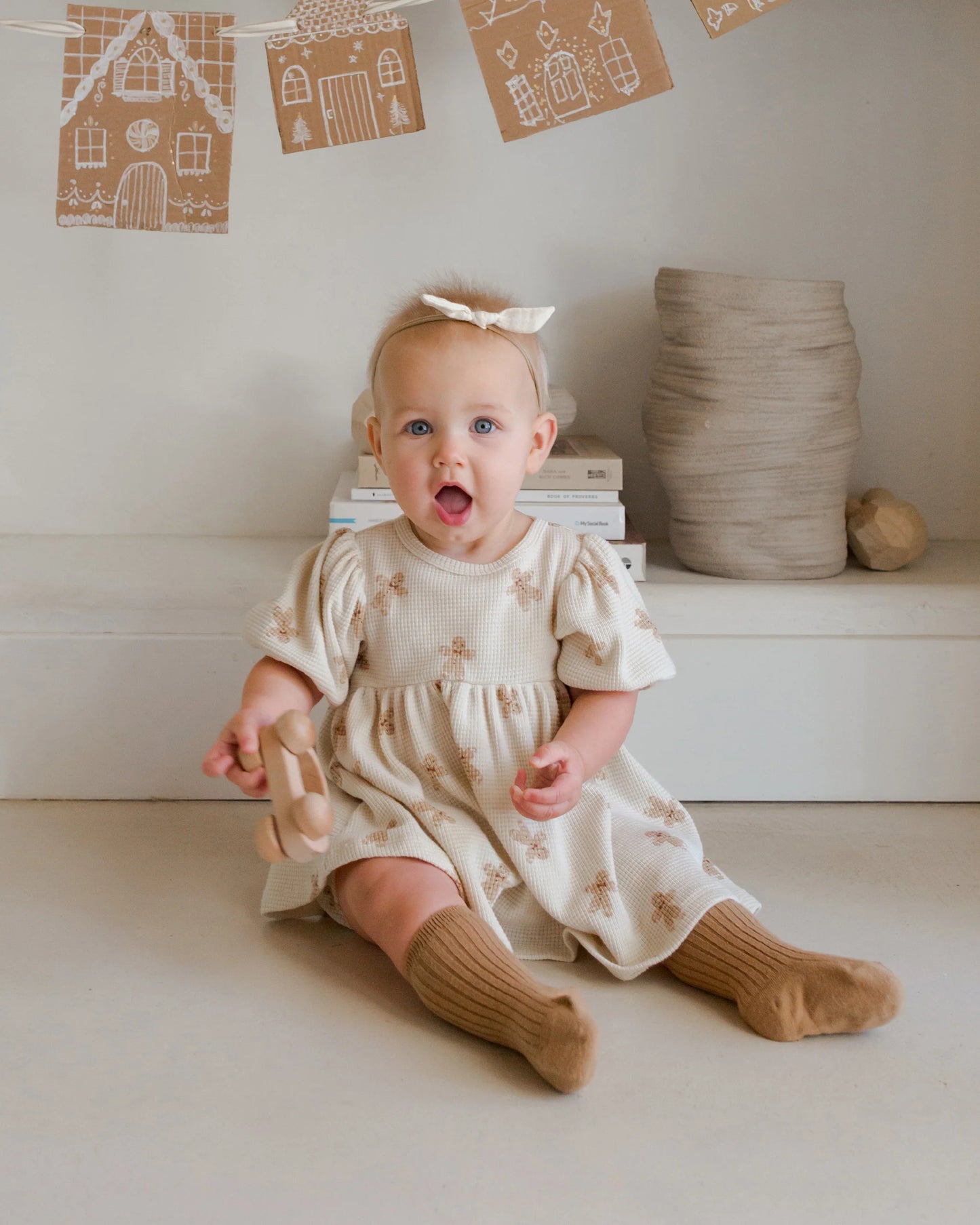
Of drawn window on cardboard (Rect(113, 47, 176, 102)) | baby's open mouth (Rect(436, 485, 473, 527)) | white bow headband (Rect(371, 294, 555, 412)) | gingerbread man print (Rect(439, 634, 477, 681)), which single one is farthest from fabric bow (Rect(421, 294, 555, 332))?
drawn window on cardboard (Rect(113, 47, 176, 102))

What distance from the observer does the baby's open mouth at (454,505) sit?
→ 1.05m

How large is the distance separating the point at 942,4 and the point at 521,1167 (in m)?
1.44

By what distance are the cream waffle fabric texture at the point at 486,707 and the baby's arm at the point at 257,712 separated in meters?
0.02

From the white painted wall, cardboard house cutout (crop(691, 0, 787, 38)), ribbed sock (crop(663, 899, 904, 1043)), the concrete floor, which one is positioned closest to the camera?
the concrete floor

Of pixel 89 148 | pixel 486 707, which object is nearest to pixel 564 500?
pixel 486 707

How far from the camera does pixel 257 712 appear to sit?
103cm

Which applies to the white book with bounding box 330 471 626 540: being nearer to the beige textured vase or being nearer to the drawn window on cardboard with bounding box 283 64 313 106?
the beige textured vase

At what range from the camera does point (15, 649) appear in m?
1.37

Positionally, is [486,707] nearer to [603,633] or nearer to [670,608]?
[603,633]

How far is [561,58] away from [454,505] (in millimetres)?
511

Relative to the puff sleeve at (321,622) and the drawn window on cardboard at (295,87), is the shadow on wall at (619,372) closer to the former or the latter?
the drawn window on cardboard at (295,87)

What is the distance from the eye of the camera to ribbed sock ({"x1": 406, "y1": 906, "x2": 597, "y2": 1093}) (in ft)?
2.78

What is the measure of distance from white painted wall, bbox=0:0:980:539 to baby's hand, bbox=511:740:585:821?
0.73 metres

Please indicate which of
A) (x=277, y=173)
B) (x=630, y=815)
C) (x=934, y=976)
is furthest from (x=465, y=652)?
(x=277, y=173)
